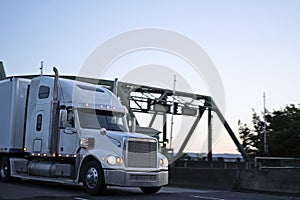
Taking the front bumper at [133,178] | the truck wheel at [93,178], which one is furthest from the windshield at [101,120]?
the front bumper at [133,178]

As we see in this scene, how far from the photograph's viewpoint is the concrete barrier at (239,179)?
58.3 ft

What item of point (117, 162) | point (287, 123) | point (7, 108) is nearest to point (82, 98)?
point (117, 162)

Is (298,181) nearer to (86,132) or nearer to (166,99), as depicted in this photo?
(86,132)

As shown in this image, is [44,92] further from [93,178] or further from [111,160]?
[111,160]

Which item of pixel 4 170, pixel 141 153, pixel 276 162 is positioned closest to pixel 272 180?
pixel 141 153

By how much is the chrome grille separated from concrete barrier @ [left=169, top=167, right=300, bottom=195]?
5.42 metres

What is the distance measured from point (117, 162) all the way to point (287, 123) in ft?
202

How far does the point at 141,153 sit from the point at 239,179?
6144 mm

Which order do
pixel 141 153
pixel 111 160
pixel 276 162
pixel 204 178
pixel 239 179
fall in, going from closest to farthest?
pixel 111 160, pixel 141 153, pixel 239 179, pixel 204 178, pixel 276 162

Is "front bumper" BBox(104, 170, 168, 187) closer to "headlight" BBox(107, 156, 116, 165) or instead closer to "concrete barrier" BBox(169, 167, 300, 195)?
"headlight" BBox(107, 156, 116, 165)

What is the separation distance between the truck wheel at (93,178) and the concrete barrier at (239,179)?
7033 millimetres

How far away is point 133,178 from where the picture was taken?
48.6 ft

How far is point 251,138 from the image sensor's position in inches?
3344

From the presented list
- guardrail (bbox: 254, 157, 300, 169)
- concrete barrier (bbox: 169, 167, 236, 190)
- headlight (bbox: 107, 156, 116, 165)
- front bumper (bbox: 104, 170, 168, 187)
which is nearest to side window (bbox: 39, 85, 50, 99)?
headlight (bbox: 107, 156, 116, 165)
